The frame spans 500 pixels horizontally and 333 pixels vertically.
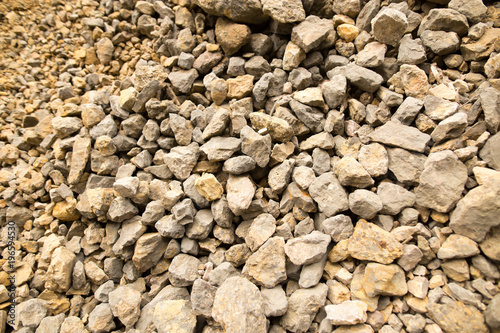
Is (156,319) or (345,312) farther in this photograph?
(156,319)

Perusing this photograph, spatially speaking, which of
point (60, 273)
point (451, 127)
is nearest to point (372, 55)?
point (451, 127)

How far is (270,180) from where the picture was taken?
2.44 m

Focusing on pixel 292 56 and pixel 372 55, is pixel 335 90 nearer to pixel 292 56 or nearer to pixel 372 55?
pixel 372 55

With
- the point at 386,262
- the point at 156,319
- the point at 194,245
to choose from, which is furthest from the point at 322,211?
the point at 156,319

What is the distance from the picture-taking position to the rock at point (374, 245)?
1904mm

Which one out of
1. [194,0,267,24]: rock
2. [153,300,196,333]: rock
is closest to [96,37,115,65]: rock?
[194,0,267,24]: rock

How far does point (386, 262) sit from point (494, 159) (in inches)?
43.1

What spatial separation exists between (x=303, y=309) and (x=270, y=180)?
1048 millimetres

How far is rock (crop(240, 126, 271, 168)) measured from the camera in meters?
2.39

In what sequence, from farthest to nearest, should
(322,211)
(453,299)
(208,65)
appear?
(208,65) → (322,211) → (453,299)

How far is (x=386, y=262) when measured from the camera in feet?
6.23

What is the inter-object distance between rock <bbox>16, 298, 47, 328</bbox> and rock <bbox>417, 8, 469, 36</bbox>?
425cm

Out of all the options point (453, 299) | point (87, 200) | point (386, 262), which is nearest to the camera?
point (453, 299)

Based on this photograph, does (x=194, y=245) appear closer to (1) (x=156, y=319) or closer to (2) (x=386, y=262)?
(1) (x=156, y=319)
